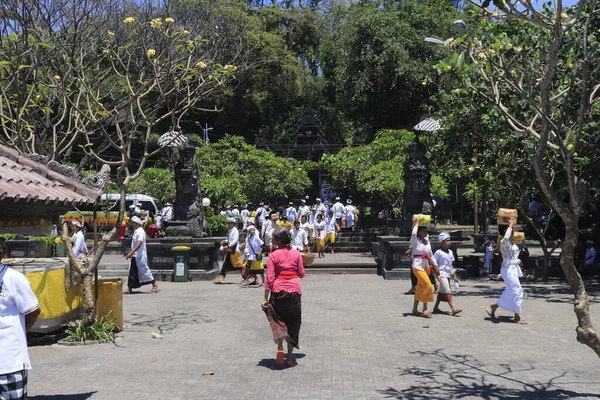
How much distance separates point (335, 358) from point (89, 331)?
3521 millimetres

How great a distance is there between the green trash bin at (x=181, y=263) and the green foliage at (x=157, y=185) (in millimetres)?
13915

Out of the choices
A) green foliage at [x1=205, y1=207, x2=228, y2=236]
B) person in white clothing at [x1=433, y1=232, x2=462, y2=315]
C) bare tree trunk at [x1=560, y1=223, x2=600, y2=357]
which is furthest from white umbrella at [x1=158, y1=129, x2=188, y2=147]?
bare tree trunk at [x1=560, y1=223, x2=600, y2=357]

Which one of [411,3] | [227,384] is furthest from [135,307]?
[411,3]

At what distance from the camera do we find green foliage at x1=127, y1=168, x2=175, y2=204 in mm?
32559

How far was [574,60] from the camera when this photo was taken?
959cm

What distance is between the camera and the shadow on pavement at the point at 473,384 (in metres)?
7.14

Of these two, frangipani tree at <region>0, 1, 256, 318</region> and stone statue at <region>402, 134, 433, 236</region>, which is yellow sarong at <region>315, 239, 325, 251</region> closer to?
stone statue at <region>402, 134, 433, 236</region>

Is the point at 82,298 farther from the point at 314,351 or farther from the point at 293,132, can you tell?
the point at 293,132

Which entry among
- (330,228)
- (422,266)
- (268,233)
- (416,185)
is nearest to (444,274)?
(422,266)

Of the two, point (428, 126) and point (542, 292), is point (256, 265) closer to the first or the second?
point (542, 292)

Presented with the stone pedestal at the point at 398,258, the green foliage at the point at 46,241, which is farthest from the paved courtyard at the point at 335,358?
the green foliage at the point at 46,241

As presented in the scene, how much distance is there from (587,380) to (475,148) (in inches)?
427

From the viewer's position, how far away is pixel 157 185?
32.9m

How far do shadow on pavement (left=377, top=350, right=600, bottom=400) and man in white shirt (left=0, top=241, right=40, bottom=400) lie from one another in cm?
357
